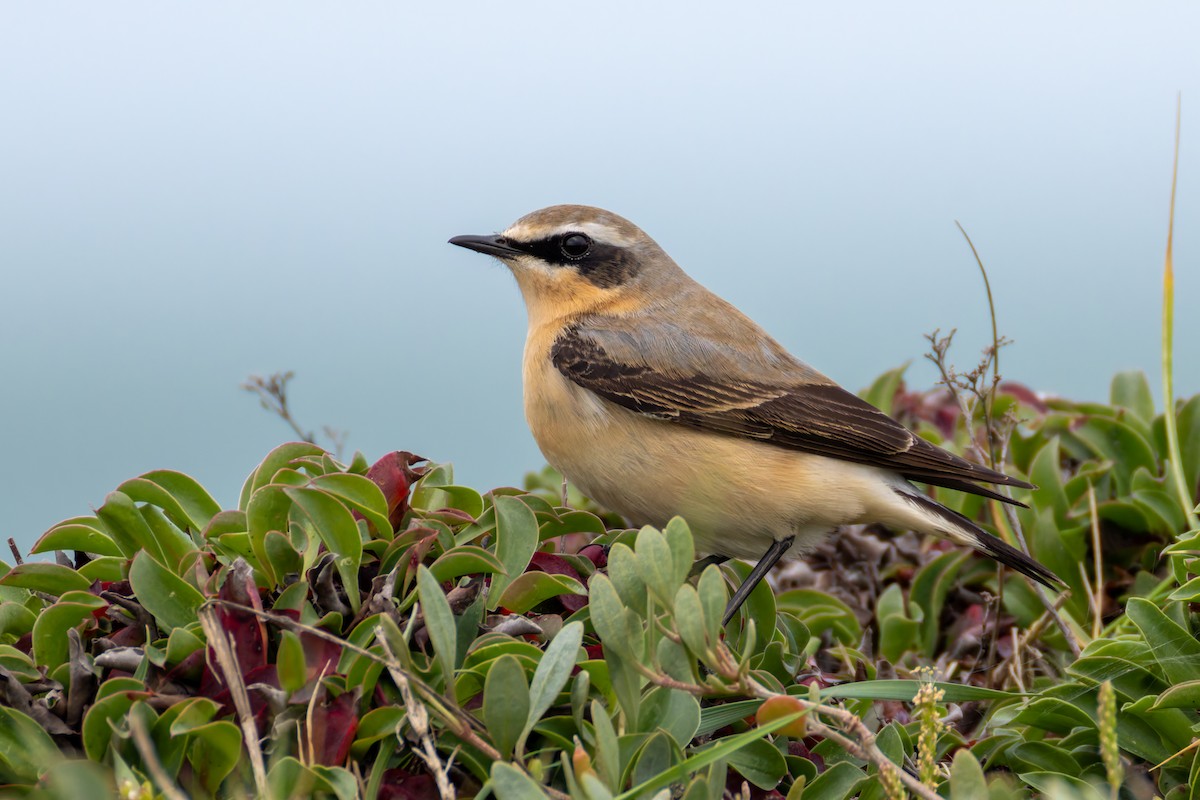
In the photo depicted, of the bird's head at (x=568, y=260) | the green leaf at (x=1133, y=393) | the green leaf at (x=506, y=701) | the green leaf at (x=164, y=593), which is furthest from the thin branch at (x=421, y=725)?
the green leaf at (x=1133, y=393)

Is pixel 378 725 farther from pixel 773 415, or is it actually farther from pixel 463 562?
pixel 773 415

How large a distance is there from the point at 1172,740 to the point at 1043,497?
2.62 m

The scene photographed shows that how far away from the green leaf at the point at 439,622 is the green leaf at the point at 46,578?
4.13 feet

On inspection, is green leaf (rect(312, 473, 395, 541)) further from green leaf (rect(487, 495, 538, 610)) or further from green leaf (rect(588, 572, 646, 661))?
green leaf (rect(588, 572, 646, 661))

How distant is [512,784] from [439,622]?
0.43 meters

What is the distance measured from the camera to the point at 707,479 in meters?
5.04

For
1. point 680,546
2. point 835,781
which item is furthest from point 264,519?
point 835,781

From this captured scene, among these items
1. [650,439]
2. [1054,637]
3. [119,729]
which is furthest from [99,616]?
[1054,637]

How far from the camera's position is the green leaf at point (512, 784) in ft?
8.55

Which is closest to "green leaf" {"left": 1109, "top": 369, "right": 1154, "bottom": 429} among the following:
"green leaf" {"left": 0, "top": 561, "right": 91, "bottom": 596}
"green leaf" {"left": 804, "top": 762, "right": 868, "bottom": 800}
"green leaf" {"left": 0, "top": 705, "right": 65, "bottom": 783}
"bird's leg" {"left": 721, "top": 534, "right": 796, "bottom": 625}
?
"bird's leg" {"left": 721, "top": 534, "right": 796, "bottom": 625}

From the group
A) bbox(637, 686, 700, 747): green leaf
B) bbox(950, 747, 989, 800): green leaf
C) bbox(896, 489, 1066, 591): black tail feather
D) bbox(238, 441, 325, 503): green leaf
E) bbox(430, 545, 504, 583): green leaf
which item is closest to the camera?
bbox(950, 747, 989, 800): green leaf

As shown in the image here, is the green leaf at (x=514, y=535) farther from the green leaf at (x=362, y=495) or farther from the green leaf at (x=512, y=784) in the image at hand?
the green leaf at (x=512, y=784)

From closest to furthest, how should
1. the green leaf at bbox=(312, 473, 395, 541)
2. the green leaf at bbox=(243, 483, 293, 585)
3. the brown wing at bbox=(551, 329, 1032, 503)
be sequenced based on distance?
the green leaf at bbox=(243, 483, 293, 585) → the green leaf at bbox=(312, 473, 395, 541) → the brown wing at bbox=(551, 329, 1032, 503)

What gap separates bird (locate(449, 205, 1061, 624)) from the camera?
16.5 ft
